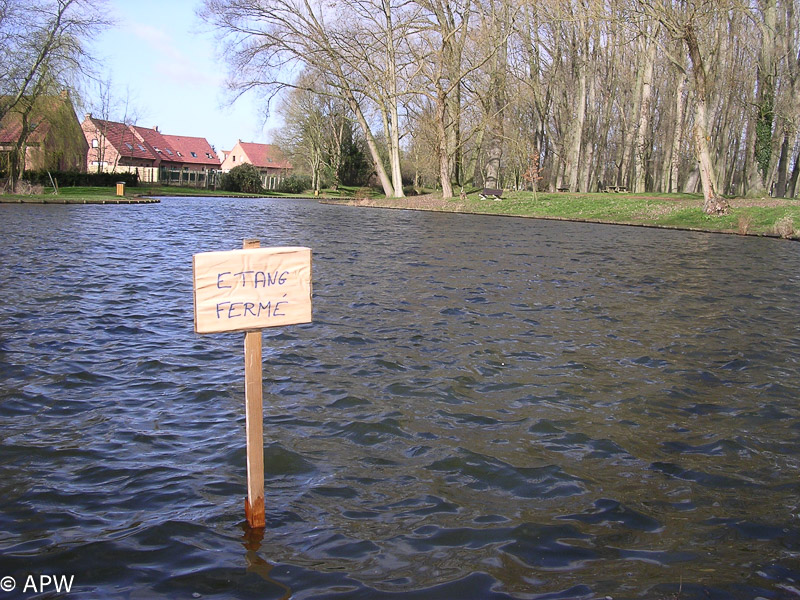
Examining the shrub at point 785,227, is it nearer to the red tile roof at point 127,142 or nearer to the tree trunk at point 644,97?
the tree trunk at point 644,97

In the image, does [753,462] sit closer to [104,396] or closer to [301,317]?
[301,317]

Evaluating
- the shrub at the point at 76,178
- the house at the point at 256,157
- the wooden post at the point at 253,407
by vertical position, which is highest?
the house at the point at 256,157

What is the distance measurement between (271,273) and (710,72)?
1570 inches

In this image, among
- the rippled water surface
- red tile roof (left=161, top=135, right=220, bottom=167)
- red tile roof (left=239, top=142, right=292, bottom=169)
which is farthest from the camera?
A: red tile roof (left=239, top=142, right=292, bottom=169)

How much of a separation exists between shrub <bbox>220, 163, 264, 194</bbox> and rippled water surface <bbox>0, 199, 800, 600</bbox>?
52.2 m

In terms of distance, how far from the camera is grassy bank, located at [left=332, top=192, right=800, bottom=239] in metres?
24.4

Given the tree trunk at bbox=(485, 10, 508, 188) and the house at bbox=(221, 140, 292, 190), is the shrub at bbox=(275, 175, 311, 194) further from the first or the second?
the tree trunk at bbox=(485, 10, 508, 188)

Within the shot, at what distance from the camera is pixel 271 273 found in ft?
11.6

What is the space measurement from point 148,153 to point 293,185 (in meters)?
19.4

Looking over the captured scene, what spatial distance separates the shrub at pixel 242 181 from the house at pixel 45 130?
1772 centimetres

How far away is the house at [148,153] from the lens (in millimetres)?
63312

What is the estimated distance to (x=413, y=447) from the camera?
4.96 m

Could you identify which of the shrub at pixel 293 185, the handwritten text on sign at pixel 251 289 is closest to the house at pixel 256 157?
the shrub at pixel 293 185

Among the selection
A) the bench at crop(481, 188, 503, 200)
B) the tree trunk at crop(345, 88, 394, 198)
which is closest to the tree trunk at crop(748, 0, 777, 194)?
the bench at crop(481, 188, 503, 200)
